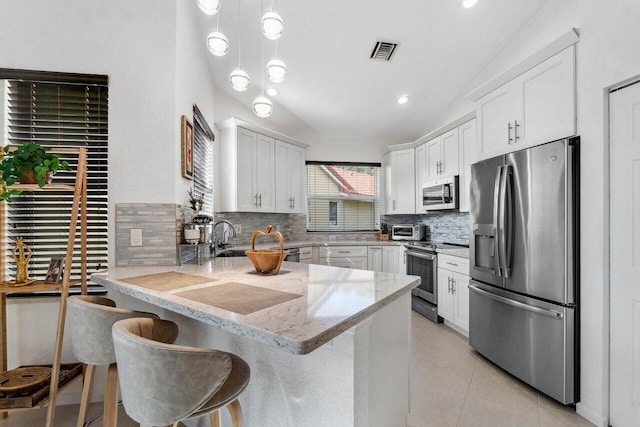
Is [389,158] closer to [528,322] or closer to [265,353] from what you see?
[528,322]

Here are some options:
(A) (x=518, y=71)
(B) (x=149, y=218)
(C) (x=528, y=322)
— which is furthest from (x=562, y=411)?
(B) (x=149, y=218)

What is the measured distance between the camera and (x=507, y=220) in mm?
2420

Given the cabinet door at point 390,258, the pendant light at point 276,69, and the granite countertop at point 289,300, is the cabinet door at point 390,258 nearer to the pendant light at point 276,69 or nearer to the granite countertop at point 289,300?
the granite countertop at point 289,300

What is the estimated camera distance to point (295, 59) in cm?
355

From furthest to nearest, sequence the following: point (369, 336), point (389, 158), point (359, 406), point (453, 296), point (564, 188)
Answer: point (389, 158), point (453, 296), point (564, 188), point (369, 336), point (359, 406)

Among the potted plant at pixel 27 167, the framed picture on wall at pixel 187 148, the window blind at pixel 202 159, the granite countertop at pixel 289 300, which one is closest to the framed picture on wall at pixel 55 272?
the granite countertop at pixel 289 300

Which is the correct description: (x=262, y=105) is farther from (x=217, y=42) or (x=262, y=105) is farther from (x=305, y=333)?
(x=305, y=333)

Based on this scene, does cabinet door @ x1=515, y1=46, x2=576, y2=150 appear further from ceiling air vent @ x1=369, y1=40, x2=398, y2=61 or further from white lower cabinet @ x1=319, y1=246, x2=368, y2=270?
white lower cabinet @ x1=319, y1=246, x2=368, y2=270

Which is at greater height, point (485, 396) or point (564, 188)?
point (564, 188)

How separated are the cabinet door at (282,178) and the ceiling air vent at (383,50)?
5.78 ft

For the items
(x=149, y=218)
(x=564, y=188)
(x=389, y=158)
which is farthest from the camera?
(x=389, y=158)

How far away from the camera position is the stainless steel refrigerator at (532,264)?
2.04m

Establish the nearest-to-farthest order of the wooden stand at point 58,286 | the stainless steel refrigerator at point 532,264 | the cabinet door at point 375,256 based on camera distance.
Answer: the wooden stand at point 58,286, the stainless steel refrigerator at point 532,264, the cabinet door at point 375,256

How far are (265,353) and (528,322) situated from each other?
6.56 feet
